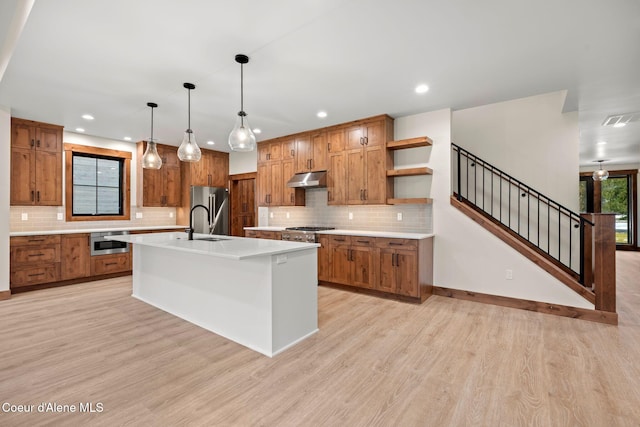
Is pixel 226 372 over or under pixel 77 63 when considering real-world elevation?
under

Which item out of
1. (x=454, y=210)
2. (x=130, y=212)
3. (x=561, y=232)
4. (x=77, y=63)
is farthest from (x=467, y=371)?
(x=130, y=212)

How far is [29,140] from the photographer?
483cm

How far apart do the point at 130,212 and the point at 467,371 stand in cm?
650

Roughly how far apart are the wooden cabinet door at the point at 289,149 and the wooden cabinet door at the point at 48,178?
150 inches

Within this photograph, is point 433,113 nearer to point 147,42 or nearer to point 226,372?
point 147,42

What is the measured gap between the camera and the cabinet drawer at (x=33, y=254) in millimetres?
4508

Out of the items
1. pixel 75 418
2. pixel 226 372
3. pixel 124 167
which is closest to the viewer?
pixel 75 418

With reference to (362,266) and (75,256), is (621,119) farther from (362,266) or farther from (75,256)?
(75,256)

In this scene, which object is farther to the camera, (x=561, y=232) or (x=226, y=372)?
(x=561, y=232)

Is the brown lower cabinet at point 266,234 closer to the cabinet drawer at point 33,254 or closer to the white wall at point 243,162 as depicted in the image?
the white wall at point 243,162

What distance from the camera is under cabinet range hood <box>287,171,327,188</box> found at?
203 inches

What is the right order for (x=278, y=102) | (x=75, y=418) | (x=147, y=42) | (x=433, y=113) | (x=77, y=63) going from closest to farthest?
(x=75, y=418)
(x=147, y=42)
(x=77, y=63)
(x=278, y=102)
(x=433, y=113)

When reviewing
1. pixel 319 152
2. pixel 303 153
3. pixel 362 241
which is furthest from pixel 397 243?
pixel 303 153

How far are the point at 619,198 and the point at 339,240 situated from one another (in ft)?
32.3
